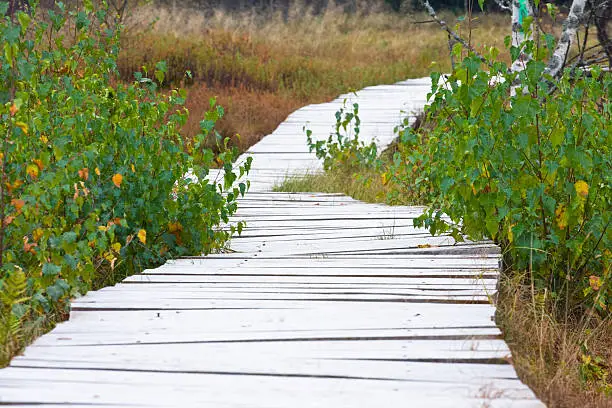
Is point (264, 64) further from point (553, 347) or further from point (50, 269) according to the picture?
point (50, 269)

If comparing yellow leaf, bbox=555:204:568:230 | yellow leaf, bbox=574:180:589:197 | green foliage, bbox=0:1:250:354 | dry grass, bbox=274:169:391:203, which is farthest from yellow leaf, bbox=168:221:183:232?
dry grass, bbox=274:169:391:203

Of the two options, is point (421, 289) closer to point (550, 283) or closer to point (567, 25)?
point (550, 283)

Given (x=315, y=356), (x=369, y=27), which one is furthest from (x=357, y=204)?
(x=369, y=27)

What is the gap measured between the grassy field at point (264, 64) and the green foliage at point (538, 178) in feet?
18.9

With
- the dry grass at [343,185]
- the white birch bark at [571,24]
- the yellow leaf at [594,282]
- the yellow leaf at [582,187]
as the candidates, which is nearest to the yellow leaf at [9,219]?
the yellow leaf at [582,187]

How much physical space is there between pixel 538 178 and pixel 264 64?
1008 centimetres

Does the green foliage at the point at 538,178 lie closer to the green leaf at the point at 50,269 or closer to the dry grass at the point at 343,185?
the green leaf at the point at 50,269

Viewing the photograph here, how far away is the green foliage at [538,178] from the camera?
3.91 meters

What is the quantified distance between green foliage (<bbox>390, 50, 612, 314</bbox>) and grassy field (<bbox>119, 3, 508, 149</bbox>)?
5772mm

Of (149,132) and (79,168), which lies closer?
(79,168)

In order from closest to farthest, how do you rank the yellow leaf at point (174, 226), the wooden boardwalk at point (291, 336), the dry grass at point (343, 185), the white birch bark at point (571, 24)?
the wooden boardwalk at point (291, 336)
the yellow leaf at point (174, 226)
the white birch bark at point (571, 24)
the dry grass at point (343, 185)

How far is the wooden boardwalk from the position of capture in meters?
2.49

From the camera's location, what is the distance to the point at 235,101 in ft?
37.2

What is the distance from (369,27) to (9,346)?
2187 centimetres
